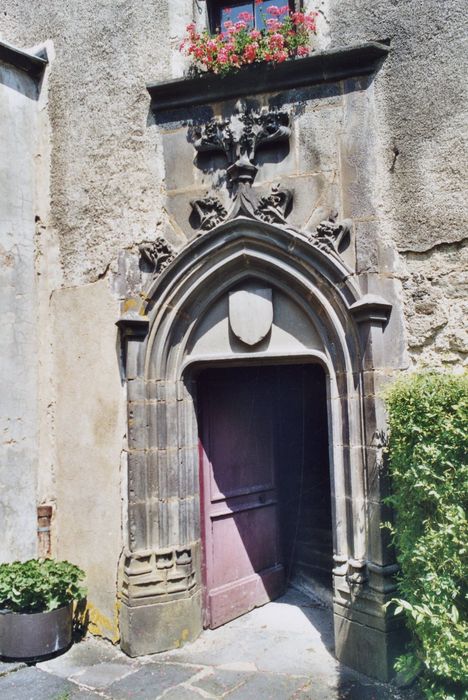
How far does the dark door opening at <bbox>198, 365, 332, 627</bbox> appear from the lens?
475cm

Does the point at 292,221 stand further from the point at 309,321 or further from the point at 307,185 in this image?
the point at 309,321

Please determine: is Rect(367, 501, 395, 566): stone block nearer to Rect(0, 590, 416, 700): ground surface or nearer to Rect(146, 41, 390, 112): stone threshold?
Rect(0, 590, 416, 700): ground surface

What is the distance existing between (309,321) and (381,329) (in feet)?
1.83

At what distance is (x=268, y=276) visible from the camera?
14.1 feet

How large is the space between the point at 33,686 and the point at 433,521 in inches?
111

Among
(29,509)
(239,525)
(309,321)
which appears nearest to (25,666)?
(29,509)

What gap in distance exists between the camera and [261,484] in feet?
17.1

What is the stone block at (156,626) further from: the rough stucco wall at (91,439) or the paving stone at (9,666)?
the paving stone at (9,666)

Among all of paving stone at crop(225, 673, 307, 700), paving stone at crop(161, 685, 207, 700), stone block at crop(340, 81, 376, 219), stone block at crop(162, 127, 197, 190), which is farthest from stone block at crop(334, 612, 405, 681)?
stone block at crop(162, 127, 197, 190)

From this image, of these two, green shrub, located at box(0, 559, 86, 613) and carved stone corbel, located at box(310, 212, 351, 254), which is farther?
green shrub, located at box(0, 559, 86, 613)

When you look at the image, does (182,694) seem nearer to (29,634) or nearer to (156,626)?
(156,626)

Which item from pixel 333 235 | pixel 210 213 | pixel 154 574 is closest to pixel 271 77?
pixel 210 213

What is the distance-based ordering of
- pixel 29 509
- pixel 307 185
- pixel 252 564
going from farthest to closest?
pixel 252 564, pixel 29 509, pixel 307 185

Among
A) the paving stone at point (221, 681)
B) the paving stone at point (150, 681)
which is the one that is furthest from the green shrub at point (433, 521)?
the paving stone at point (150, 681)
